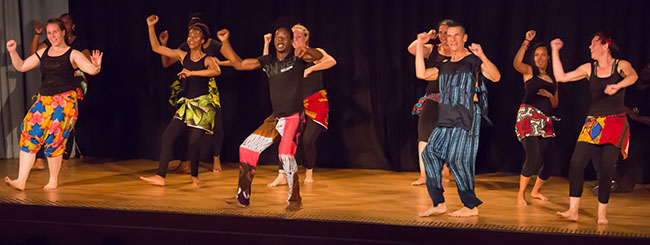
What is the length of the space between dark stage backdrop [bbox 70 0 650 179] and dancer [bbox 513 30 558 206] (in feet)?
4.15

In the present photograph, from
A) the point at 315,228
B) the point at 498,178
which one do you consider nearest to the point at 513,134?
the point at 498,178

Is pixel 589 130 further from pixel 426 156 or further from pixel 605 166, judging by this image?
pixel 426 156

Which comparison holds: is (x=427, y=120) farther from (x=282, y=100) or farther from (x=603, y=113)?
(x=603, y=113)

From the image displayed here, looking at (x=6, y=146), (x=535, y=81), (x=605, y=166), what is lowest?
(x=6, y=146)

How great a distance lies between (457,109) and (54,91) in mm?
3174

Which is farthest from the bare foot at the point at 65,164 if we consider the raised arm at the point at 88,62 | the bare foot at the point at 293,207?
the bare foot at the point at 293,207

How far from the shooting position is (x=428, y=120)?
649 cm

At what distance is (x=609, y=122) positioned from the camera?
16.4 ft

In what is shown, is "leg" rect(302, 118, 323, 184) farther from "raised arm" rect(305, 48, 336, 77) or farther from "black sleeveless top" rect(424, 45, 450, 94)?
"black sleeveless top" rect(424, 45, 450, 94)

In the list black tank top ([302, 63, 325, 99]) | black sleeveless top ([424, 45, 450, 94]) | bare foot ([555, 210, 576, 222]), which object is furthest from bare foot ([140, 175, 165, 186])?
bare foot ([555, 210, 576, 222])

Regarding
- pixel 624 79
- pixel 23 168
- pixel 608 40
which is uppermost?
pixel 608 40

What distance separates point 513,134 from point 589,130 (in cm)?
235

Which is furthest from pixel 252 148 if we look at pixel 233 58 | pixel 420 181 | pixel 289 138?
pixel 420 181

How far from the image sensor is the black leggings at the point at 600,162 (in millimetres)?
5031
